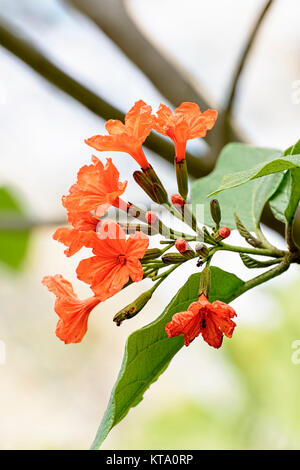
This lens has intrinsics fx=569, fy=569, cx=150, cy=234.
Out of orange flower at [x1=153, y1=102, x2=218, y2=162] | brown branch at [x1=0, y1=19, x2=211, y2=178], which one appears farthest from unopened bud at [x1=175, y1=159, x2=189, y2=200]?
brown branch at [x1=0, y1=19, x2=211, y2=178]

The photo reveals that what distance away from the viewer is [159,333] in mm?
818

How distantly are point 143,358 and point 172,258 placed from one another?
15 cm

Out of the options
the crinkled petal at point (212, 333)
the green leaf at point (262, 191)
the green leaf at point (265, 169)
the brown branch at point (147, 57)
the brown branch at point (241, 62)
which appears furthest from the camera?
the brown branch at point (147, 57)

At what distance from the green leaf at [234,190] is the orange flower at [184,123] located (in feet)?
0.52

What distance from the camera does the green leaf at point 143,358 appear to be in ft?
2.51

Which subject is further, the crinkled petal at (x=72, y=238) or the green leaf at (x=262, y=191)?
the green leaf at (x=262, y=191)

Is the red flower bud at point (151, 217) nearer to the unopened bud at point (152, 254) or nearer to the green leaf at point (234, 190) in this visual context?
the unopened bud at point (152, 254)

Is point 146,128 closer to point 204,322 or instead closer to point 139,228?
point 139,228

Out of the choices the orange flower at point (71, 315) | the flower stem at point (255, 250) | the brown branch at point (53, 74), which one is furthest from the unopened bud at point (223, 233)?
the brown branch at point (53, 74)

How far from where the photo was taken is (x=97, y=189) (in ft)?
2.62

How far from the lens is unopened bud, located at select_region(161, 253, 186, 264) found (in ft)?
2.59

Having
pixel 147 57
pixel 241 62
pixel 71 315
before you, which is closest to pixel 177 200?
pixel 71 315
